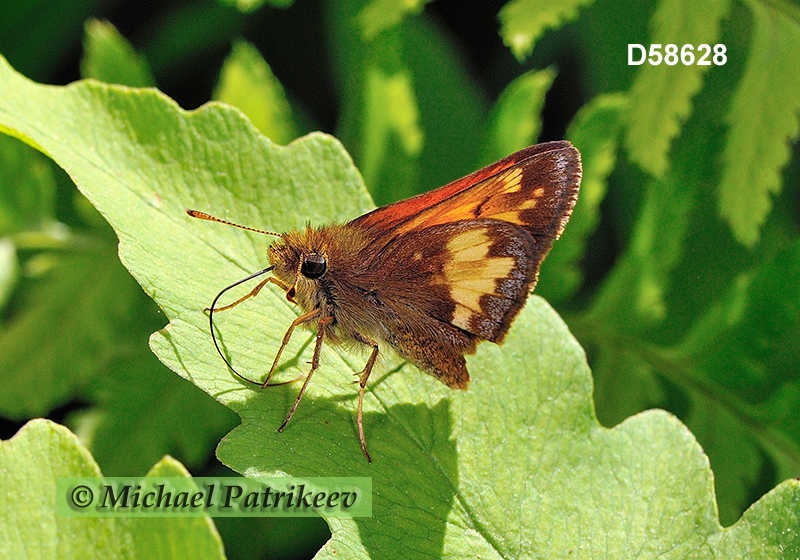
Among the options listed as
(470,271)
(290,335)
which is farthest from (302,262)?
(470,271)

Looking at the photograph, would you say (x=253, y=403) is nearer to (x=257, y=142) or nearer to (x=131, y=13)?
(x=257, y=142)

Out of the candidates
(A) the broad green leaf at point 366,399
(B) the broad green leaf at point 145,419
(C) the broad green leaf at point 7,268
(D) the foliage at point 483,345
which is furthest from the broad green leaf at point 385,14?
(C) the broad green leaf at point 7,268

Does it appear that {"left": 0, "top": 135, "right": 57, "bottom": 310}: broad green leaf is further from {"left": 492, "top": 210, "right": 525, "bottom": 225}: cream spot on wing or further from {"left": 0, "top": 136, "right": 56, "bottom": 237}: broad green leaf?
{"left": 492, "top": 210, "right": 525, "bottom": 225}: cream spot on wing

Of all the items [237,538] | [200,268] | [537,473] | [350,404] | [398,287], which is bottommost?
[237,538]

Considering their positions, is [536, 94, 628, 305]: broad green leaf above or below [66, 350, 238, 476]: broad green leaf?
above

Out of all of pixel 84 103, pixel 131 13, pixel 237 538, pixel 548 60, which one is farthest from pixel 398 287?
pixel 131 13

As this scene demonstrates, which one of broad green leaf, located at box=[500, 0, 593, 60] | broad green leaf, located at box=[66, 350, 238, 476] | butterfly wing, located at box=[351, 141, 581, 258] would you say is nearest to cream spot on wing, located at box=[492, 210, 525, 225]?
butterfly wing, located at box=[351, 141, 581, 258]
